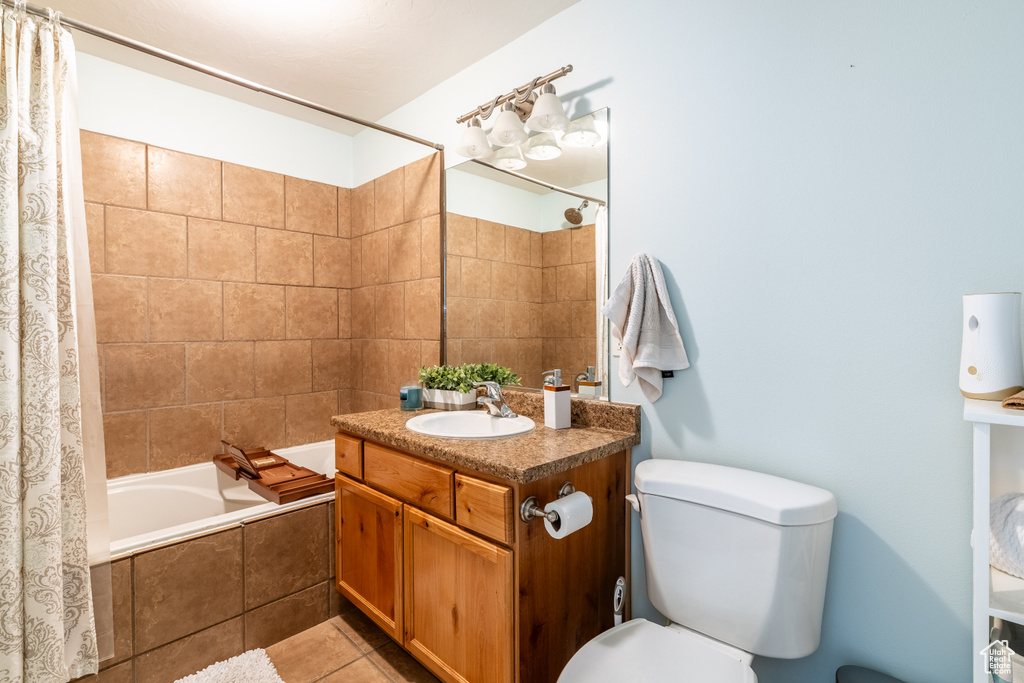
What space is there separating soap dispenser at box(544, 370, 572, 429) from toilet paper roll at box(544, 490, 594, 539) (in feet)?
1.31

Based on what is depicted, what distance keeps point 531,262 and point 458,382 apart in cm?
60

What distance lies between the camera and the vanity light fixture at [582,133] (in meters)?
1.71

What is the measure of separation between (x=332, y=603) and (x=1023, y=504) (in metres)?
2.21

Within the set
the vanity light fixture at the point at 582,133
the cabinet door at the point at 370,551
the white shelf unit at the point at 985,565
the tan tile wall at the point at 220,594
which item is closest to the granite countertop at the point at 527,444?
the cabinet door at the point at 370,551

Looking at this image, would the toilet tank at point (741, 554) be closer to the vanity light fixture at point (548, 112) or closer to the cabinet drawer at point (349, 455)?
the cabinet drawer at point (349, 455)

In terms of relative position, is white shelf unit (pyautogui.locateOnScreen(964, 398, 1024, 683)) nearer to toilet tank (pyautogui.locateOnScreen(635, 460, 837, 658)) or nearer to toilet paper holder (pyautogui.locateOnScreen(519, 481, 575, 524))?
toilet tank (pyautogui.locateOnScreen(635, 460, 837, 658))

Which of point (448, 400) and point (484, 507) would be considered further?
point (448, 400)

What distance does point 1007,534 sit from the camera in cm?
93

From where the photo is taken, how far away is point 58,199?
140cm

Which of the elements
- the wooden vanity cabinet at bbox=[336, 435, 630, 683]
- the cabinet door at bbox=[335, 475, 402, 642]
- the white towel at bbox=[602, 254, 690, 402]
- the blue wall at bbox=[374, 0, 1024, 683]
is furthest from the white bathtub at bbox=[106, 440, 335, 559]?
the blue wall at bbox=[374, 0, 1024, 683]

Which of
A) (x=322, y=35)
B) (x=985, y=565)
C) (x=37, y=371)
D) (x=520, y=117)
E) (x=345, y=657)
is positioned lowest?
(x=345, y=657)

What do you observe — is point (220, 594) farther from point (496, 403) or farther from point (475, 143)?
point (475, 143)

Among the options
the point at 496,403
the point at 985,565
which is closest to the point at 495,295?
the point at 496,403

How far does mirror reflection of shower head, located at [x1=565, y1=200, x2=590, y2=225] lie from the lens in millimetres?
1738
